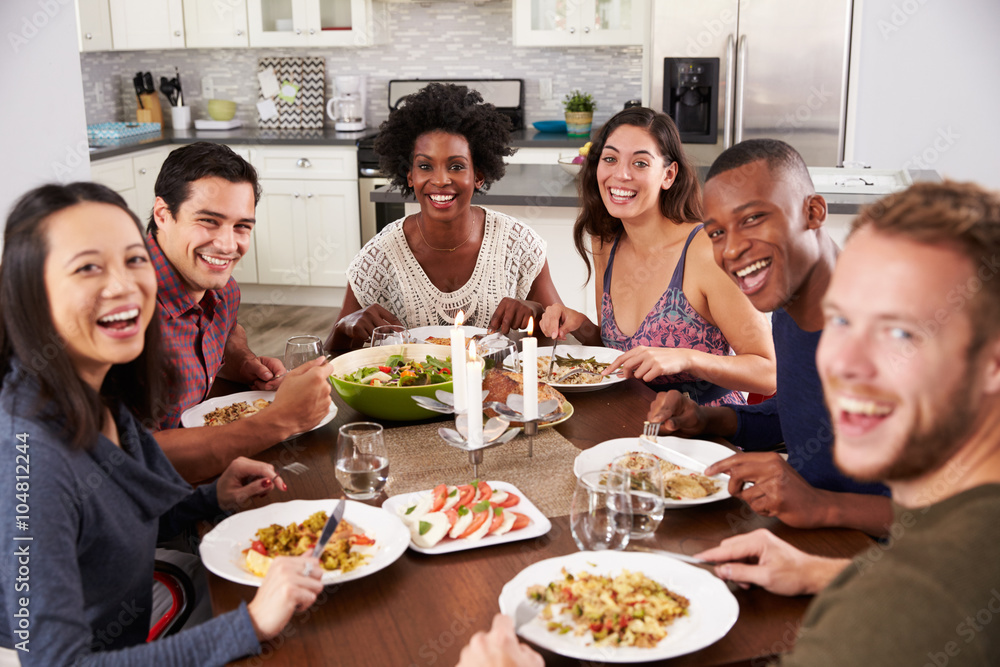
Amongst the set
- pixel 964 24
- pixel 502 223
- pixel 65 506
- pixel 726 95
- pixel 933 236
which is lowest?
pixel 65 506

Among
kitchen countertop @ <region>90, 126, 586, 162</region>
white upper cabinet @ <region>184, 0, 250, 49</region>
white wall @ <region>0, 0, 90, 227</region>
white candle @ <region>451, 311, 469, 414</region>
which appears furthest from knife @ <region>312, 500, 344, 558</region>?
white upper cabinet @ <region>184, 0, 250, 49</region>

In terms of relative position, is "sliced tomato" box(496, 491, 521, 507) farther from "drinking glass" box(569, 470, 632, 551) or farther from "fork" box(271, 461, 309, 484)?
"fork" box(271, 461, 309, 484)

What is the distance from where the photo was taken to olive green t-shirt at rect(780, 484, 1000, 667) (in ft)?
2.43

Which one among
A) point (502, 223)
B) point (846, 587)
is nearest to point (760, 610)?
point (846, 587)

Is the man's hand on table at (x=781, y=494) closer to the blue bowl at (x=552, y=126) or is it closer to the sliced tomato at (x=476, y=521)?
the sliced tomato at (x=476, y=521)

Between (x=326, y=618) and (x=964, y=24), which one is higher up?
(x=964, y=24)

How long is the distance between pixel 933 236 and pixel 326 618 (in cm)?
91

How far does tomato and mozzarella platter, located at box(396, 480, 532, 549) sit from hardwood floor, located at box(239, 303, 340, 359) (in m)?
3.75

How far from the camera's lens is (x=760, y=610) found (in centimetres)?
121

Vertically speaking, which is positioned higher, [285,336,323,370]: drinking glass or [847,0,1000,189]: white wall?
[847,0,1000,189]: white wall

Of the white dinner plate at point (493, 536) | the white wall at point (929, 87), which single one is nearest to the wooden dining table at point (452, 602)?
the white dinner plate at point (493, 536)

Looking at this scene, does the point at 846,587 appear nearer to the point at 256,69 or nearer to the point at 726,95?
the point at 726,95

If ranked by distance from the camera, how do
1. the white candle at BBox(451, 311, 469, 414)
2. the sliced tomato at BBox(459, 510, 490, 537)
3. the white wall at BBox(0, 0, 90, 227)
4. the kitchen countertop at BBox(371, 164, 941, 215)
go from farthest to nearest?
the kitchen countertop at BBox(371, 164, 941, 215) < the white wall at BBox(0, 0, 90, 227) < the white candle at BBox(451, 311, 469, 414) < the sliced tomato at BBox(459, 510, 490, 537)

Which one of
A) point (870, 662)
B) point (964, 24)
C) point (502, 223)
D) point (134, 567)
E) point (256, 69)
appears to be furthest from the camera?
point (256, 69)
